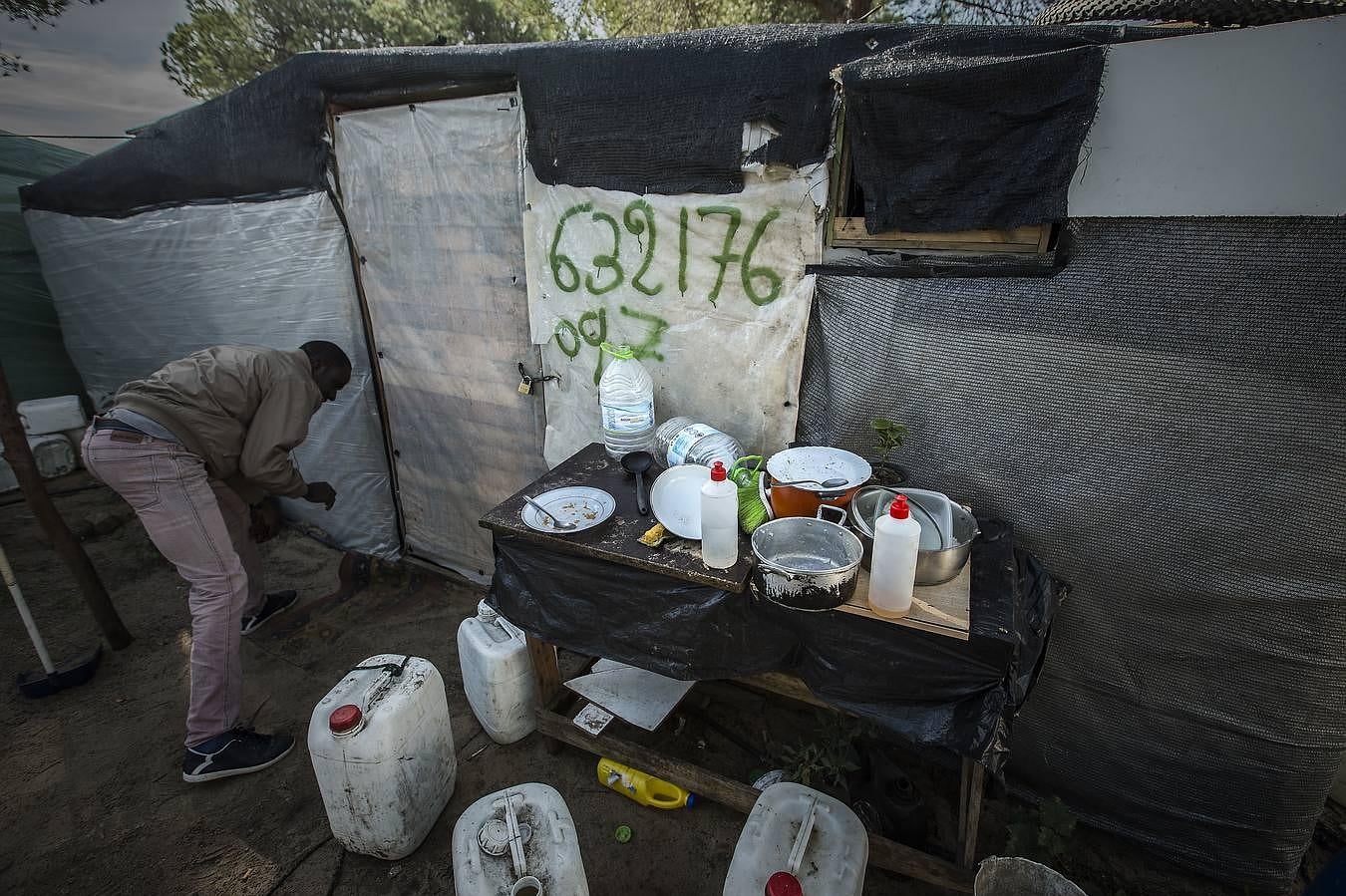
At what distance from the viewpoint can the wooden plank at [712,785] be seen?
2.01m

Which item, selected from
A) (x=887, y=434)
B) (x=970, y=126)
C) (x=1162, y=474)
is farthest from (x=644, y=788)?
(x=970, y=126)

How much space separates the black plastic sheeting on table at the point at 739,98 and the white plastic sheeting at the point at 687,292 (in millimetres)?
127

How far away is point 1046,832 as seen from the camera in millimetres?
2203

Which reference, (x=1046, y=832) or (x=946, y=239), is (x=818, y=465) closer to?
(x=946, y=239)

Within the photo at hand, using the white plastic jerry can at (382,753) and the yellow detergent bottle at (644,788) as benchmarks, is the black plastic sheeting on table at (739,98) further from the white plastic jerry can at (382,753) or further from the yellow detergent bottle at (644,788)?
the yellow detergent bottle at (644,788)

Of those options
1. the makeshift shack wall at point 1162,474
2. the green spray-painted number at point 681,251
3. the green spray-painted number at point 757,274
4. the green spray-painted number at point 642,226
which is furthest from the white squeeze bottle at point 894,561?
the green spray-painted number at point 642,226

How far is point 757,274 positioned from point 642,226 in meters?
0.59

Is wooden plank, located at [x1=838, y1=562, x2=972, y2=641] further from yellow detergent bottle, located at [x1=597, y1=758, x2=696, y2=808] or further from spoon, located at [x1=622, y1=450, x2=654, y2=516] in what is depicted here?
yellow detergent bottle, located at [x1=597, y1=758, x2=696, y2=808]

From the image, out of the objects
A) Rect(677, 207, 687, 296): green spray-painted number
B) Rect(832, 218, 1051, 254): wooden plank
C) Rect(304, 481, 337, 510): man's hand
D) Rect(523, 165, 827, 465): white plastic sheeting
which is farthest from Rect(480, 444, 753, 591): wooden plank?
Rect(304, 481, 337, 510): man's hand

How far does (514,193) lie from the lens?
3.01m

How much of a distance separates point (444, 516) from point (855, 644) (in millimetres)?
3076

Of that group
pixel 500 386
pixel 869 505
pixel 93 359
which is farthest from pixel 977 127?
pixel 93 359

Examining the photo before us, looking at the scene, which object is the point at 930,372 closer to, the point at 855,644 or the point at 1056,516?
the point at 1056,516

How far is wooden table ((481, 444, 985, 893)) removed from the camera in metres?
1.83
